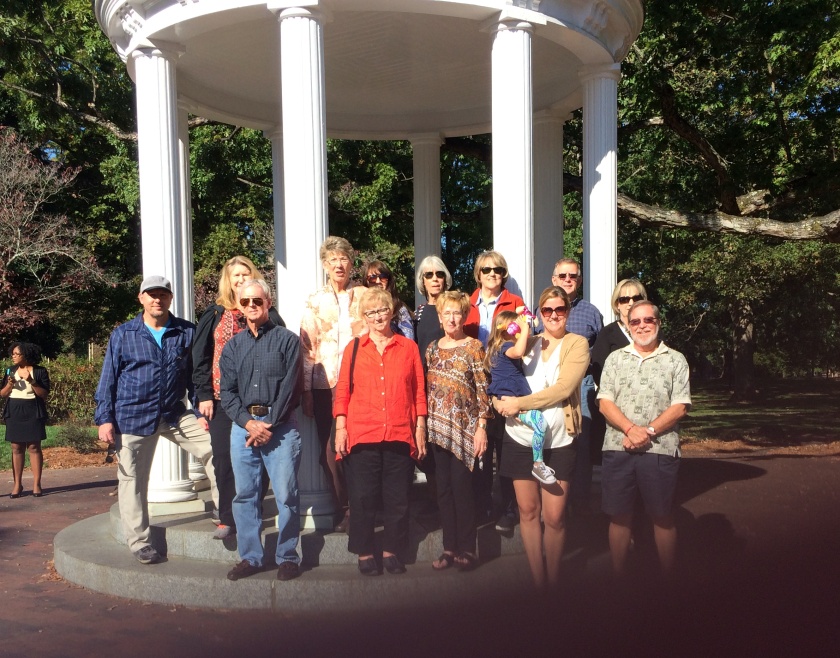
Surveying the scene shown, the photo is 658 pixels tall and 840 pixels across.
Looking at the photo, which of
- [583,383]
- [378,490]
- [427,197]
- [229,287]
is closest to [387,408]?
[378,490]

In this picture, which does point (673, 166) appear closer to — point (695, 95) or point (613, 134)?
point (695, 95)

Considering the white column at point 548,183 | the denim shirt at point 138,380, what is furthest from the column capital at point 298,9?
the white column at point 548,183

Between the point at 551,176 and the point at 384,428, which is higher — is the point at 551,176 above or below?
above

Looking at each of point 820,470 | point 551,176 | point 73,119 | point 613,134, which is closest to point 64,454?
point 73,119

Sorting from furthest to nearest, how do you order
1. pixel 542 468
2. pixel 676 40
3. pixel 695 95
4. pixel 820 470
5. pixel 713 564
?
pixel 695 95, pixel 676 40, pixel 820 470, pixel 713 564, pixel 542 468

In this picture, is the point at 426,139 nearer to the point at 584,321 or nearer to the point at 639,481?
the point at 584,321

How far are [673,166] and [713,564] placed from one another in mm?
13569

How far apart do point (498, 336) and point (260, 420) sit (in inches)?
67.4

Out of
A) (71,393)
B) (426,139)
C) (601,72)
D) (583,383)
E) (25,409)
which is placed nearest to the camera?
(583,383)

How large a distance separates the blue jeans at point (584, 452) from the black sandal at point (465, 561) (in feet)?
4.67

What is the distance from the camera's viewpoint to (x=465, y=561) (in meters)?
5.59

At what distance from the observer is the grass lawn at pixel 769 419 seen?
52.2 feet

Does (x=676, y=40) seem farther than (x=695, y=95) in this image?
No

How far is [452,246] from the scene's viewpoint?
26.8 metres
